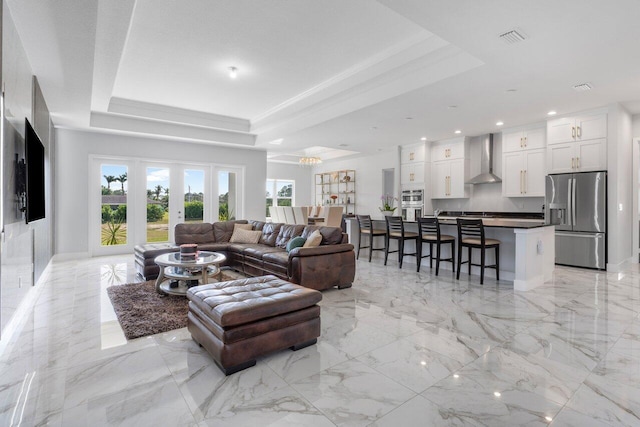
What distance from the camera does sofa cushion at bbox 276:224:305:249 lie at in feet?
17.6

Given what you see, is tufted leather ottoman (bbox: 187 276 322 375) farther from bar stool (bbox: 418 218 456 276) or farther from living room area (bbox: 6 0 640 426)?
bar stool (bbox: 418 218 456 276)

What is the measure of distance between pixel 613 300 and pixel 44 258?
7.96m

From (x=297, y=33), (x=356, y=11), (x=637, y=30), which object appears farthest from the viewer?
(x=297, y=33)

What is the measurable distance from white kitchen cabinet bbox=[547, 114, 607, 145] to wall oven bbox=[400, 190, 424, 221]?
3.03m

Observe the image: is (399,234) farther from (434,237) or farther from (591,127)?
(591,127)

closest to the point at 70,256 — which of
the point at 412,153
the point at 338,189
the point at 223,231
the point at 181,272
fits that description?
the point at 223,231

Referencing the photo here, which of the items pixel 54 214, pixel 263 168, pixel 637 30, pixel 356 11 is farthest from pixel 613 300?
pixel 54 214

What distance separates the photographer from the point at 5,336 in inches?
111

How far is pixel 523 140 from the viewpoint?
6.80m

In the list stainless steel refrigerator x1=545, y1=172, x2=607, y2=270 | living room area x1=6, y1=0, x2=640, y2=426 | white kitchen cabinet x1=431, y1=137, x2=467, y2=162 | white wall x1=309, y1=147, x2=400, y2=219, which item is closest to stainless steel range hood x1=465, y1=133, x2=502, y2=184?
living room area x1=6, y1=0, x2=640, y2=426

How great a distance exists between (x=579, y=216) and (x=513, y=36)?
13.8 ft

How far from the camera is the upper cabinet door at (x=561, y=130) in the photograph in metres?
Answer: 5.95

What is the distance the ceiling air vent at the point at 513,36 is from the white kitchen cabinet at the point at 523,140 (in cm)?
397

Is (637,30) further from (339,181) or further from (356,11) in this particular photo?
(339,181)
